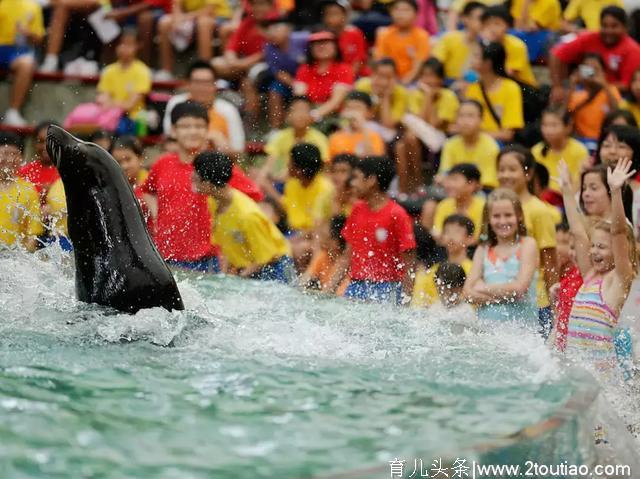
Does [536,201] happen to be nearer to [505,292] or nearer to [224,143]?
[505,292]

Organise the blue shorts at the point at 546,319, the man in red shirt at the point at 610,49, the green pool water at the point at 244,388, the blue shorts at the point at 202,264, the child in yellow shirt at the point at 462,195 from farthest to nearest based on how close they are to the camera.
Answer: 1. the man in red shirt at the point at 610,49
2. the child in yellow shirt at the point at 462,195
3. the blue shorts at the point at 202,264
4. the blue shorts at the point at 546,319
5. the green pool water at the point at 244,388

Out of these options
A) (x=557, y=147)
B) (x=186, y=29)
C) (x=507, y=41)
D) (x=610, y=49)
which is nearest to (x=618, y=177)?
(x=557, y=147)

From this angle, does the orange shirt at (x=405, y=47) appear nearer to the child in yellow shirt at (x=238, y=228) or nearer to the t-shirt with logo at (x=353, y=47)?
the t-shirt with logo at (x=353, y=47)

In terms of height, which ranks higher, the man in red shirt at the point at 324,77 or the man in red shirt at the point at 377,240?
the man in red shirt at the point at 324,77

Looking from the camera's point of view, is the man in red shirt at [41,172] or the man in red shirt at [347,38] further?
the man in red shirt at [347,38]

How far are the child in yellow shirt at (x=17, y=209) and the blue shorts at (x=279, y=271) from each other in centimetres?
145

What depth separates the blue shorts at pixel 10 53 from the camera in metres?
11.3

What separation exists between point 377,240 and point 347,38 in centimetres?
362

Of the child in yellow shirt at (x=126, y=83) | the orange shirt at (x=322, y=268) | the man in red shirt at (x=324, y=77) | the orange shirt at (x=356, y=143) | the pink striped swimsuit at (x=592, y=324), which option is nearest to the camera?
the pink striped swimsuit at (x=592, y=324)

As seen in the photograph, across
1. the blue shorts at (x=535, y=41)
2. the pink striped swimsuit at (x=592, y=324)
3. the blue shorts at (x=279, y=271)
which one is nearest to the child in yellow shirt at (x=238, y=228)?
the blue shorts at (x=279, y=271)

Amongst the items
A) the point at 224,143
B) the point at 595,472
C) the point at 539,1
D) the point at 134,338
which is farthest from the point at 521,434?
the point at 539,1

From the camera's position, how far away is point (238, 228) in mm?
7859

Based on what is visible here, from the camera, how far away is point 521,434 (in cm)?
345

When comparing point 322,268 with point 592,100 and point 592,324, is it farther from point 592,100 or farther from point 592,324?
point 592,324
